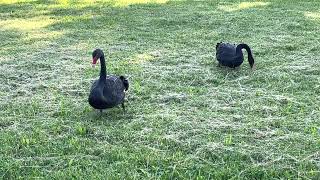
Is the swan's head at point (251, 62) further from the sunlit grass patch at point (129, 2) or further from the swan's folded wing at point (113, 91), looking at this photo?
the sunlit grass patch at point (129, 2)

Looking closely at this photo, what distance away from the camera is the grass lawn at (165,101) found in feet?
14.0

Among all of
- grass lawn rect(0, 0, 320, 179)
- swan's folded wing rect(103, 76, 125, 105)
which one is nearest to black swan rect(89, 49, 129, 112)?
swan's folded wing rect(103, 76, 125, 105)

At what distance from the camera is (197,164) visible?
421 centimetres

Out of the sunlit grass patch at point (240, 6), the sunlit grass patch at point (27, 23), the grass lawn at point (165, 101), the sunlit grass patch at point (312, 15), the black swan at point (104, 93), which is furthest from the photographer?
the sunlit grass patch at point (240, 6)

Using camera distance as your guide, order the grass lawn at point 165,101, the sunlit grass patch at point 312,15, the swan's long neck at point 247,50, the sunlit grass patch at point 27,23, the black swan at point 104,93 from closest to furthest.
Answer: the grass lawn at point 165,101 → the black swan at point 104,93 → the swan's long neck at point 247,50 → the sunlit grass patch at point 27,23 → the sunlit grass patch at point 312,15

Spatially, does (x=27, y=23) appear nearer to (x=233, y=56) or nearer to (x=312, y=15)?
(x=233, y=56)

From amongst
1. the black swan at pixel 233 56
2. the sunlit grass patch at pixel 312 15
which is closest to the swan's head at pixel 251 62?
the black swan at pixel 233 56

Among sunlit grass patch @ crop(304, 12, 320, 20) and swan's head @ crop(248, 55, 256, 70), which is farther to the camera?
sunlit grass patch @ crop(304, 12, 320, 20)

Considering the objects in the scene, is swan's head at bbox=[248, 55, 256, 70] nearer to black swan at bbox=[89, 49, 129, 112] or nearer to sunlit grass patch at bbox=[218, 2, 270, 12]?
black swan at bbox=[89, 49, 129, 112]

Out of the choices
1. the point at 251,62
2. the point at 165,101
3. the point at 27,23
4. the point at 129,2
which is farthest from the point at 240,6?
the point at 165,101

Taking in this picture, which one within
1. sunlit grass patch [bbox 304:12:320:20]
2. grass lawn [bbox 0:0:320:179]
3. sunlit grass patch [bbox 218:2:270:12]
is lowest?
grass lawn [bbox 0:0:320:179]

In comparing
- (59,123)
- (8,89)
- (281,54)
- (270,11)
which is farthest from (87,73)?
(270,11)

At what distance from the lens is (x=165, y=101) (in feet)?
19.2

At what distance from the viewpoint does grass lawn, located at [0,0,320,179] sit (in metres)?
4.27
